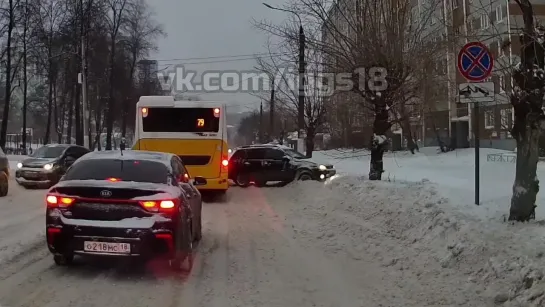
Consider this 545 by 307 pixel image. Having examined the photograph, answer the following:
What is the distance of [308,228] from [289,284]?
15.0ft

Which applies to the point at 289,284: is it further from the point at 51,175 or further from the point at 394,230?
the point at 51,175

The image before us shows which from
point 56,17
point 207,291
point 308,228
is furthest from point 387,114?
point 56,17

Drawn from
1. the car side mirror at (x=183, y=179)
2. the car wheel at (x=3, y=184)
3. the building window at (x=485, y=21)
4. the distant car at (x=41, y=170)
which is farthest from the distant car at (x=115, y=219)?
the distant car at (x=41, y=170)

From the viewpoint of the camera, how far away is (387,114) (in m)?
15.7

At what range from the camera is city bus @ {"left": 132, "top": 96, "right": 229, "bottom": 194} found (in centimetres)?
1667

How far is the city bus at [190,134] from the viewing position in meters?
16.7

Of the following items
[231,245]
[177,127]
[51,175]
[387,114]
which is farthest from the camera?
[51,175]

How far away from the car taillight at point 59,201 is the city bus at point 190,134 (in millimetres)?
9291

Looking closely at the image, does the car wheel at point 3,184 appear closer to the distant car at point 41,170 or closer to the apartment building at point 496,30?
the distant car at point 41,170

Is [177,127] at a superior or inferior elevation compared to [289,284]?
superior

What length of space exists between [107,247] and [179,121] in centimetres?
1010

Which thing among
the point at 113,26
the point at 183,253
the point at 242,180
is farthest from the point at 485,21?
the point at 113,26

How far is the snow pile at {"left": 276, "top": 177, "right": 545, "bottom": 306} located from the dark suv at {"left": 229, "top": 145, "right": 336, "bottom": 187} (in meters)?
7.06

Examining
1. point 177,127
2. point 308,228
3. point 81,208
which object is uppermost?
point 177,127
